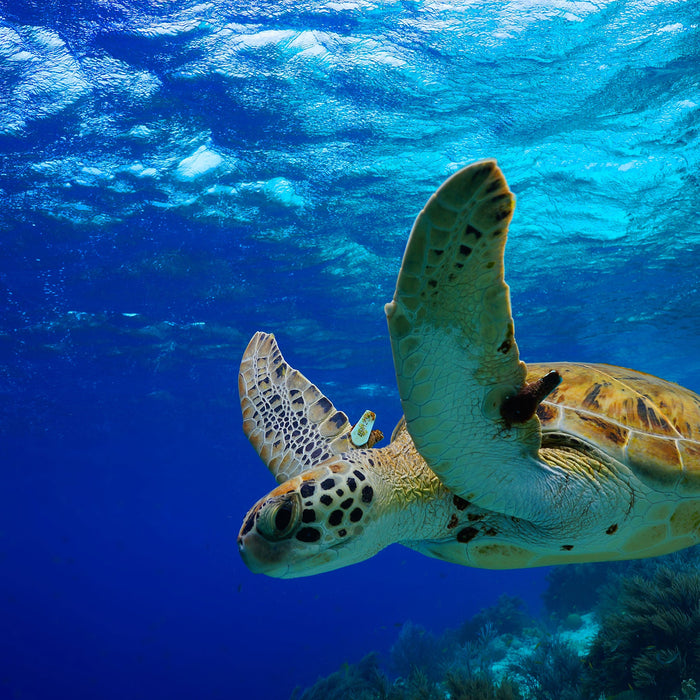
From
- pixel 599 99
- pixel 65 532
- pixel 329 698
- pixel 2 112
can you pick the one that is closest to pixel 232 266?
pixel 2 112

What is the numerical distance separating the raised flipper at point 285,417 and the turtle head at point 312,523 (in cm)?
62

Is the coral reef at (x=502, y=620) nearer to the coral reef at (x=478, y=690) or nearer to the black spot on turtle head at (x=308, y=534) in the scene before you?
the coral reef at (x=478, y=690)

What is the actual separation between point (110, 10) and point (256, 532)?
732 cm

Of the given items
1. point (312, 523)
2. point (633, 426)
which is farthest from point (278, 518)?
point (633, 426)

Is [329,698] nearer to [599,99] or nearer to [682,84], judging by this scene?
[599,99]

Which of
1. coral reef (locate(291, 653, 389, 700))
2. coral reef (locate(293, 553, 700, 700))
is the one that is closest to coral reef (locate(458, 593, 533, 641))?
coral reef (locate(293, 553, 700, 700))

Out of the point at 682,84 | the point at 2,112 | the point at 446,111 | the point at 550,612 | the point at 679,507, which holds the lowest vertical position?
the point at 550,612

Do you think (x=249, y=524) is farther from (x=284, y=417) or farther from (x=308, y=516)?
(x=284, y=417)

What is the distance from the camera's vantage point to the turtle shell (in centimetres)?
224

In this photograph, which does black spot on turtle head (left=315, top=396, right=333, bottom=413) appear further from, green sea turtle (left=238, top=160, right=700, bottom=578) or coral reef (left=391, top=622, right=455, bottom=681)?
coral reef (left=391, top=622, right=455, bottom=681)

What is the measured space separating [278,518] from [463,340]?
0.96 meters

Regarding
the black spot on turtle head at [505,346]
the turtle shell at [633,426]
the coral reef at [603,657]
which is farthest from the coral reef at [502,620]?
the black spot on turtle head at [505,346]

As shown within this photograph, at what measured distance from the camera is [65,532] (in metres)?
68.7

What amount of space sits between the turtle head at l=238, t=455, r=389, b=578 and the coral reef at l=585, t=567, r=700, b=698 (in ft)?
13.9
